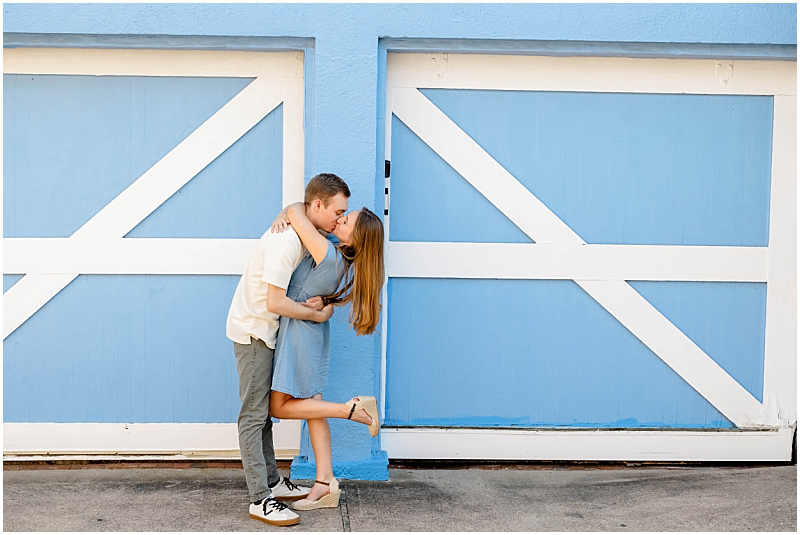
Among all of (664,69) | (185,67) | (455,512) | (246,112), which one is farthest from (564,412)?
(185,67)

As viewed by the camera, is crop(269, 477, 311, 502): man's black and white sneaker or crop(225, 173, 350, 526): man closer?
crop(225, 173, 350, 526): man

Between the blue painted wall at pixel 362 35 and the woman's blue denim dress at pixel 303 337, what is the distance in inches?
17.2

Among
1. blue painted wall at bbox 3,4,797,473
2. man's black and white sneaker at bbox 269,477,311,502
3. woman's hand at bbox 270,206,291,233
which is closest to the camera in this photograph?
woman's hand at bbox 270,206,291,233

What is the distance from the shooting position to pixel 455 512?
3531 mm

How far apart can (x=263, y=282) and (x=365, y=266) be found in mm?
452

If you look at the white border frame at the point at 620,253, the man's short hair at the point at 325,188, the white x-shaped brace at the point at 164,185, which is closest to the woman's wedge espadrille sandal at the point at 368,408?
the white border frame at the point at 620,253

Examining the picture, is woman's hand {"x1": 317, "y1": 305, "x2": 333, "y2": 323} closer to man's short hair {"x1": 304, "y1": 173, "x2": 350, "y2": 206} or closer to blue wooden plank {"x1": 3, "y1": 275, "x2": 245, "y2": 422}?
man's short hair {"x1": 304, "y1": 173, "x2": 350, "y2": 206}

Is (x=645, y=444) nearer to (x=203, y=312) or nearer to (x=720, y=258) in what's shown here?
(x=720, y=258)

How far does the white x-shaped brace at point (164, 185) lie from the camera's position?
13.3 feet

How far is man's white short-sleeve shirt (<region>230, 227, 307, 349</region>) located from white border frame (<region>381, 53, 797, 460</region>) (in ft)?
2.79

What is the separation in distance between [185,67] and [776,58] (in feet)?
10.1

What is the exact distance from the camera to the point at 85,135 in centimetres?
407

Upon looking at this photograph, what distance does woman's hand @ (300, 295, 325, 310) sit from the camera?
345cm

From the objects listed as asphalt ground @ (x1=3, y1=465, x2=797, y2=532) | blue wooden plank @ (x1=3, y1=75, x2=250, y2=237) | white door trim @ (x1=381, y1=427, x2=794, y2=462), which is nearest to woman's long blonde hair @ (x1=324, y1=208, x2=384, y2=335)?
asphalt ground @ (x1=3, y1=465, x2=797, y2=532)
